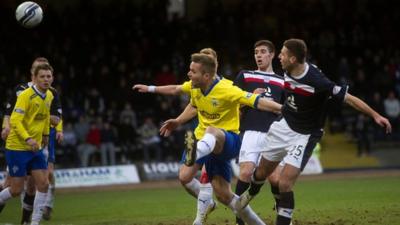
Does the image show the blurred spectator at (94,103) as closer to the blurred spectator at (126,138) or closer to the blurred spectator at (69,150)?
the blurred spectator at (126,138)

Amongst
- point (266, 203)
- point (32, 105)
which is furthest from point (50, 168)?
point (266, 203)

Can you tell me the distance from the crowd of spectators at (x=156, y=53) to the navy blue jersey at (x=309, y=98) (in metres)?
14.5

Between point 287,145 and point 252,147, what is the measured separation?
1.33m

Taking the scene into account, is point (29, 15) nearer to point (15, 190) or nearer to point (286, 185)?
point (15, 190)

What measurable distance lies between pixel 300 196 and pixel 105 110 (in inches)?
389

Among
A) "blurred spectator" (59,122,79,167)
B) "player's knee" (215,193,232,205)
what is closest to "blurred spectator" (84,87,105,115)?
"blurred spectator" (59,122,79,167)

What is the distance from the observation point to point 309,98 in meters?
10.1

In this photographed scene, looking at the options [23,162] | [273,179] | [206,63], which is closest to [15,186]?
[23,162]

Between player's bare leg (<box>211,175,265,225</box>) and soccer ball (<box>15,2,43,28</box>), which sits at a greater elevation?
soccer ball (<box>15,2,43,28</box>)

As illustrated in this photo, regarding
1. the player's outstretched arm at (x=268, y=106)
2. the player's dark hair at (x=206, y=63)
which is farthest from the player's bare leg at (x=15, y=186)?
the player's outstretched arm at (x=268, y=106)

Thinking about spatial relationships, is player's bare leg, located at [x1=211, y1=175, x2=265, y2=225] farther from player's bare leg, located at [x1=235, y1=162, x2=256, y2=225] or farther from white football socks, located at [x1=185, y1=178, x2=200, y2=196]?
white football socks, located at [x1=185, y1=178, x2=200, y2=196]

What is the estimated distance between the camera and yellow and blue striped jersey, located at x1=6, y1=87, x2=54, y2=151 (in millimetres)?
11491

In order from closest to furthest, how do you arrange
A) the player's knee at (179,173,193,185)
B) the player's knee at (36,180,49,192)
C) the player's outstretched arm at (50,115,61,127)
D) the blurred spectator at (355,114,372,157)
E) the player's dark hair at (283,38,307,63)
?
the player's dark hair at (283,38,307,63), the player's knee at (179,173,193,185), the player's knee at (36,180,49,192), the player's outstretched arm at (50,115,61,127), the blurred spectator at (355,114,372,157)

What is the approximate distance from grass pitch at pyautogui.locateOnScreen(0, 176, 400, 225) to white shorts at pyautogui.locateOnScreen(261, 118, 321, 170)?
72.0 inches
